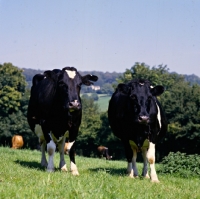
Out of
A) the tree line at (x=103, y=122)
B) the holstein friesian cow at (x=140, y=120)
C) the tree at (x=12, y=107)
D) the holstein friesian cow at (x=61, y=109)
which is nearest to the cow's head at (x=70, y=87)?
the holstein friesian cow at (x=61, y=109)

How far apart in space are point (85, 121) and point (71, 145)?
64.4m

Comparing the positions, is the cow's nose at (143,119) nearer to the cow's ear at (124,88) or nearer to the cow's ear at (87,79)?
the cow's ear at (124,88)

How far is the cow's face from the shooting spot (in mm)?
10758

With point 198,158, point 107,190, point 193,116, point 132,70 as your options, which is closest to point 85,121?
point 132,70

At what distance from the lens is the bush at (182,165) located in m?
13.1

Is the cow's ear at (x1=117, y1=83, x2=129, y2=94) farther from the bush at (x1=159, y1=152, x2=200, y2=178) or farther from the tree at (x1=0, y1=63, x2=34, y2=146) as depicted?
the tree at (x1=0, y1=63, x2=34, y2=146)

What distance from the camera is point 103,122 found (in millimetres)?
69250

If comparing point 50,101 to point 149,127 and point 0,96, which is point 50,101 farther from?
point 0,96

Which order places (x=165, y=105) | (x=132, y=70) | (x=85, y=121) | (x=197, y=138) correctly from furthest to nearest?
(x=132, y=70) < (x=85, y=121) < (x=165, y=105) < (x=197, y=138)

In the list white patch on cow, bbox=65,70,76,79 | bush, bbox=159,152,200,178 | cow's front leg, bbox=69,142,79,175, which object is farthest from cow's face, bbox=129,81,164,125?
bush, bbox=159,152,200,178

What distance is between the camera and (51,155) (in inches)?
459

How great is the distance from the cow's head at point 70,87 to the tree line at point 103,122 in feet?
152

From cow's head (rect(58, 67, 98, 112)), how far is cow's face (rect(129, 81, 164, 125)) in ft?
4.41

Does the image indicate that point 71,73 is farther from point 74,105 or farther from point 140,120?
point 140,120
